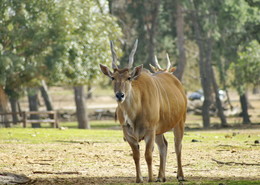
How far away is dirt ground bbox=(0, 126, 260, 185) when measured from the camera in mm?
13836

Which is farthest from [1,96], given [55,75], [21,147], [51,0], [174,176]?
[174,176]

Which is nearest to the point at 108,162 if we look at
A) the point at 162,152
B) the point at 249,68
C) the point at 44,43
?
the point at 162,152

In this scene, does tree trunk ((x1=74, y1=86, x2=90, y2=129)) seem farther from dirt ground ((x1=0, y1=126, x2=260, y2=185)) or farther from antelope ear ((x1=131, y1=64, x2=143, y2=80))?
antelope ear ((x1=131, y1=64, x2=143, y2=80))

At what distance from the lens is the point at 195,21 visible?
5188cm

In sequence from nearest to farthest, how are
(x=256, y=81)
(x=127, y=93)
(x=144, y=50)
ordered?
(x=127, y=93) → (x=256, y=81) → (x=144, y=50)

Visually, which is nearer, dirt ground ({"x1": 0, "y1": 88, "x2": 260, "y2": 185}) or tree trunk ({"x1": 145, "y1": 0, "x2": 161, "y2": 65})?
dirt ground ({"x1": 0, "y1": 88, "x2": 260, "y2": 185})

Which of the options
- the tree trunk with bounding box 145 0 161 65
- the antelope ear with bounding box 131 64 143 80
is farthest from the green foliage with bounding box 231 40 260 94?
the antelope ear with bounding box 131 64 143 80

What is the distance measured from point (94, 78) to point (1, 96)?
226 inches

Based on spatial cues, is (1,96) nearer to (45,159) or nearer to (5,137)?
(5,137)

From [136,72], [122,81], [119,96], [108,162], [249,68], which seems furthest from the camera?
[249,68]

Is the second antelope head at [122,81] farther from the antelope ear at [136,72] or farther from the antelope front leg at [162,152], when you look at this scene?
the antelope front leg at [162,152]

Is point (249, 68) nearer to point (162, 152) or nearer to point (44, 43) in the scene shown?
point (44, 43)

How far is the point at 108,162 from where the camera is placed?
1703 centimetres

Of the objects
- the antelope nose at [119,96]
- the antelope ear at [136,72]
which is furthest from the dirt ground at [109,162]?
the antelope ear at [136,72]
